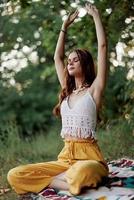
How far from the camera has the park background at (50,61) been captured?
6.97 m

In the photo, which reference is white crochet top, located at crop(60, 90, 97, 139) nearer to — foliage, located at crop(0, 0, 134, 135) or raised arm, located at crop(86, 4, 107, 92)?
raised arm, located at crop(86, 4, 107, 92)

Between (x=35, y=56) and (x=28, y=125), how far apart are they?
6.43 ft

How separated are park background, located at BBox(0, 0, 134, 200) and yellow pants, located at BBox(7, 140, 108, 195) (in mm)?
410

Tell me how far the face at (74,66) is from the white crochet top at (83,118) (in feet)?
0.64

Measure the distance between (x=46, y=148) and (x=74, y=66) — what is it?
3.63 m

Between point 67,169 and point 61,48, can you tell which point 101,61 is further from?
point 67,169

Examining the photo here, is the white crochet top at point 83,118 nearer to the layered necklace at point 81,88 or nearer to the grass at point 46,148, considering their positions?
the layered necklace at point 81,88

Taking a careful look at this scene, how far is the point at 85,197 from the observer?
4.66m

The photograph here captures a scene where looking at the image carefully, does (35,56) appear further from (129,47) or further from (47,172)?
(47,172)

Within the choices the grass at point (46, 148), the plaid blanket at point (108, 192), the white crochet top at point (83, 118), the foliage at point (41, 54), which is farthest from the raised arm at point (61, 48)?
→ the grass at point (46, 148)

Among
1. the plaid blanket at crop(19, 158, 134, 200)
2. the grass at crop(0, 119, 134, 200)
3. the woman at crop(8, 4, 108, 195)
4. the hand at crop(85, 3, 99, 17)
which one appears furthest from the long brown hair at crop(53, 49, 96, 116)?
the grass at crop(0, 119, 134, 200)

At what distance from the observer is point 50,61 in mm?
14945

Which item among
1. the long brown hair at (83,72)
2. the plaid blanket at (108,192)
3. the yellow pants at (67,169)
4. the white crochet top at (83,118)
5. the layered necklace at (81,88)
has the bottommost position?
the plaid blanket at (108,192)

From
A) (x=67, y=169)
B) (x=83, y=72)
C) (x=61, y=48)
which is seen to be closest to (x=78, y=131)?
(x=67, y=169)
